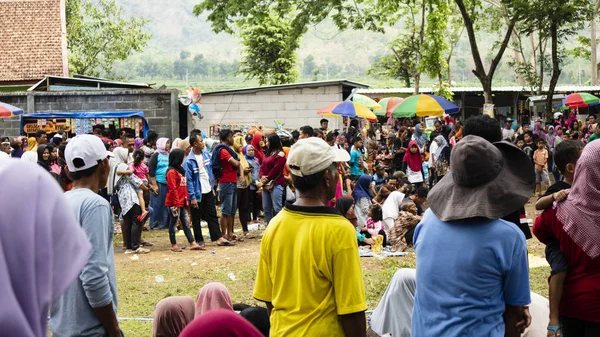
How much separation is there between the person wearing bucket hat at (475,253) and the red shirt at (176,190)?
8464mm

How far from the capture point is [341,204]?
10633mm

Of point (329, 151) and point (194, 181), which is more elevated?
point (329, 151)

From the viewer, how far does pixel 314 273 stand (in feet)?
11.5

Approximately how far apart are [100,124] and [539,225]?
694 inches

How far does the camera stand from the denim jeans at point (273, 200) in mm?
12862

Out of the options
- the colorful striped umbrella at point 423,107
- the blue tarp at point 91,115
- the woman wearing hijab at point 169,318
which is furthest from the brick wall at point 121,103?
the woman wearing hijab at point 169,318

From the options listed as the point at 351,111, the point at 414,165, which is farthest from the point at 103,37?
the point at 414,165

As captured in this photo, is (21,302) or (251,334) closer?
(21,302)

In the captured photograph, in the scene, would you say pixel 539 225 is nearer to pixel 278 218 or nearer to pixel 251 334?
pixel 278 218

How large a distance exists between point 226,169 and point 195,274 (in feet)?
9.25

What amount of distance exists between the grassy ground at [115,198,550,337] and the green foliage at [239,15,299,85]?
41.3m

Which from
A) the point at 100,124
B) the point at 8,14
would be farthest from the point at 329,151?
the point at 8,14

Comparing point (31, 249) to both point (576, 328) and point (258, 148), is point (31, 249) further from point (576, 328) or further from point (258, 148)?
point (258, 148)

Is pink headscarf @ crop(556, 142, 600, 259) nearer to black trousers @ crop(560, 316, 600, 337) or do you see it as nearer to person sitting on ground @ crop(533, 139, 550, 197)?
black trousers @ crop(560, 316, 600, 337)
